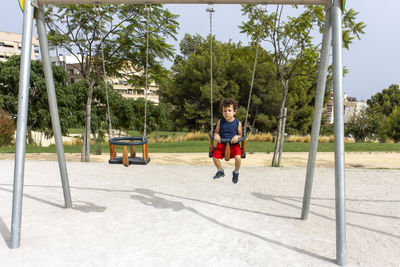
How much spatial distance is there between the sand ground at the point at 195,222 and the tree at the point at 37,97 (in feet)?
32.8

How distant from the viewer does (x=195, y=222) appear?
427 centimetres

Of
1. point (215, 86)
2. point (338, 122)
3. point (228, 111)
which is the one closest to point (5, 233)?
point (228, 111)

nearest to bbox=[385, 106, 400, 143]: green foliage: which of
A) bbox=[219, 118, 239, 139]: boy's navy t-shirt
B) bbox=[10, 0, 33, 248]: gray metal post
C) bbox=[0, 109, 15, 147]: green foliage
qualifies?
bbox=[219, 118, 239, 139]: boy's navy t-shirt

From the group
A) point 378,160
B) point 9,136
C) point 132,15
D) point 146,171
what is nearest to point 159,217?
point 146,171

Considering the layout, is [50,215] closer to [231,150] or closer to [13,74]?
[231,150]

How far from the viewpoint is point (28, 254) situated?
3.25m

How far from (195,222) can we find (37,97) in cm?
1580

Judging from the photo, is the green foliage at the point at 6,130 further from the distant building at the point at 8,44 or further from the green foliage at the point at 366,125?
the distant building at the point at 8,44

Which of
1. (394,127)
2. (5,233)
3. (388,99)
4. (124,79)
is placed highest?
(388,99)

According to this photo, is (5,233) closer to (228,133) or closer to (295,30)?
(228,133)

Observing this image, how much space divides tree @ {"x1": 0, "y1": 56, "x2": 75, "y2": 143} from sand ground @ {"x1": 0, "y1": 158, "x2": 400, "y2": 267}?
10003 millimetres

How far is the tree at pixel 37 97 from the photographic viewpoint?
16188 mm

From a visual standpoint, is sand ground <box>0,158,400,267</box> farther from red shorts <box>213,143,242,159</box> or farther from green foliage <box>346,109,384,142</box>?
green foliage <box>346,109,384,142</box>

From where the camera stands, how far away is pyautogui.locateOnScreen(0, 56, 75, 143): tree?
16.2 meters
